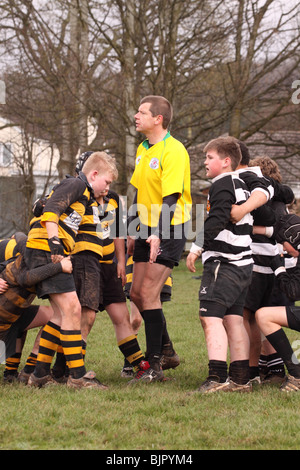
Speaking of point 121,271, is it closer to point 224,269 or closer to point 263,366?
point 224,269

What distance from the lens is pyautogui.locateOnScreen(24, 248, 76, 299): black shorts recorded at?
4820 mm

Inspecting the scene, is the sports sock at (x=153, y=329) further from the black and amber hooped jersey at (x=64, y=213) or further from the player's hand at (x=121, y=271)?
the black and amber hooped jersey at (x=64, y=213)

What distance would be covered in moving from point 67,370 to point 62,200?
1.39 meters

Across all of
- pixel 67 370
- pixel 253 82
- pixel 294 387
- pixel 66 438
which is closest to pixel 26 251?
pixel 67 370

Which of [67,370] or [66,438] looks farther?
[67,370]

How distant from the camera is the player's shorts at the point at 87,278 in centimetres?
517

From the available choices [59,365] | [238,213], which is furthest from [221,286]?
[59,365]

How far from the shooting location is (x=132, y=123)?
54.5 feet

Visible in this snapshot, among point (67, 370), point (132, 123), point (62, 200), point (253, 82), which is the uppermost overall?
point (253, 82)

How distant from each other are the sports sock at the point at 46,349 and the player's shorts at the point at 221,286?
1123 millimetres

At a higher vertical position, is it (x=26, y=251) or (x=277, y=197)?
(x=277, y=197)

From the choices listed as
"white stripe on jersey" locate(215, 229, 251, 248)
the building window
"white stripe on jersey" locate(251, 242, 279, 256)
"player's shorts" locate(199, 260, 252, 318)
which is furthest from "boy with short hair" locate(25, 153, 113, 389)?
the building window
